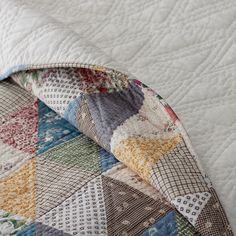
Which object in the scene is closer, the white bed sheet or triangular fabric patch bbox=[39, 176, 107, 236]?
triangular fabric patch bbox=[39, 176, 107, 236]

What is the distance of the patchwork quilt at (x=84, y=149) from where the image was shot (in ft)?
2.52

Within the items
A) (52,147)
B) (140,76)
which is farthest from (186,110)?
(52,147)

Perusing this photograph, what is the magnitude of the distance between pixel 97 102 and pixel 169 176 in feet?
0.68

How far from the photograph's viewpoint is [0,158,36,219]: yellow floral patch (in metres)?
0.80

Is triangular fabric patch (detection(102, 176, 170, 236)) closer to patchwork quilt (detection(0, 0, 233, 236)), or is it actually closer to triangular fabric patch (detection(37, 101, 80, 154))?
patchwork quilt (detection(0, 0, 233, 236))

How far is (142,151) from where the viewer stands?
0.83m

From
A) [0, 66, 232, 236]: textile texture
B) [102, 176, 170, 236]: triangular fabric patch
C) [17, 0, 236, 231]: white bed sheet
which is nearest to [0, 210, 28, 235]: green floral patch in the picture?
[0, 66, 232, 236]: textile texture

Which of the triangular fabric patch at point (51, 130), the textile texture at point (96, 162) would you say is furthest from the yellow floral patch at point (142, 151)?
the triangular fabric patch at point (51, 130)

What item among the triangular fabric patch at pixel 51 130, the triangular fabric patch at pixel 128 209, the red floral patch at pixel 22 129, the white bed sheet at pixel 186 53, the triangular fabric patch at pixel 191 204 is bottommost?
the red floral patch at pixel 22 129

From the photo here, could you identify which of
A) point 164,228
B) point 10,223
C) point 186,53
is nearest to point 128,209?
point 164,228

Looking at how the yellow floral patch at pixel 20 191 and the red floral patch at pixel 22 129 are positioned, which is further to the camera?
the red floral patch at pixel 22 129

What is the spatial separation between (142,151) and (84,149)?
118 mm

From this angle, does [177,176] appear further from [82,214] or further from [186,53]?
[186,53]

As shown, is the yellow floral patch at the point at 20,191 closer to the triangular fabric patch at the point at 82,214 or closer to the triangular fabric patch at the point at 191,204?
the triangular fabric patch at the point at 82,214
